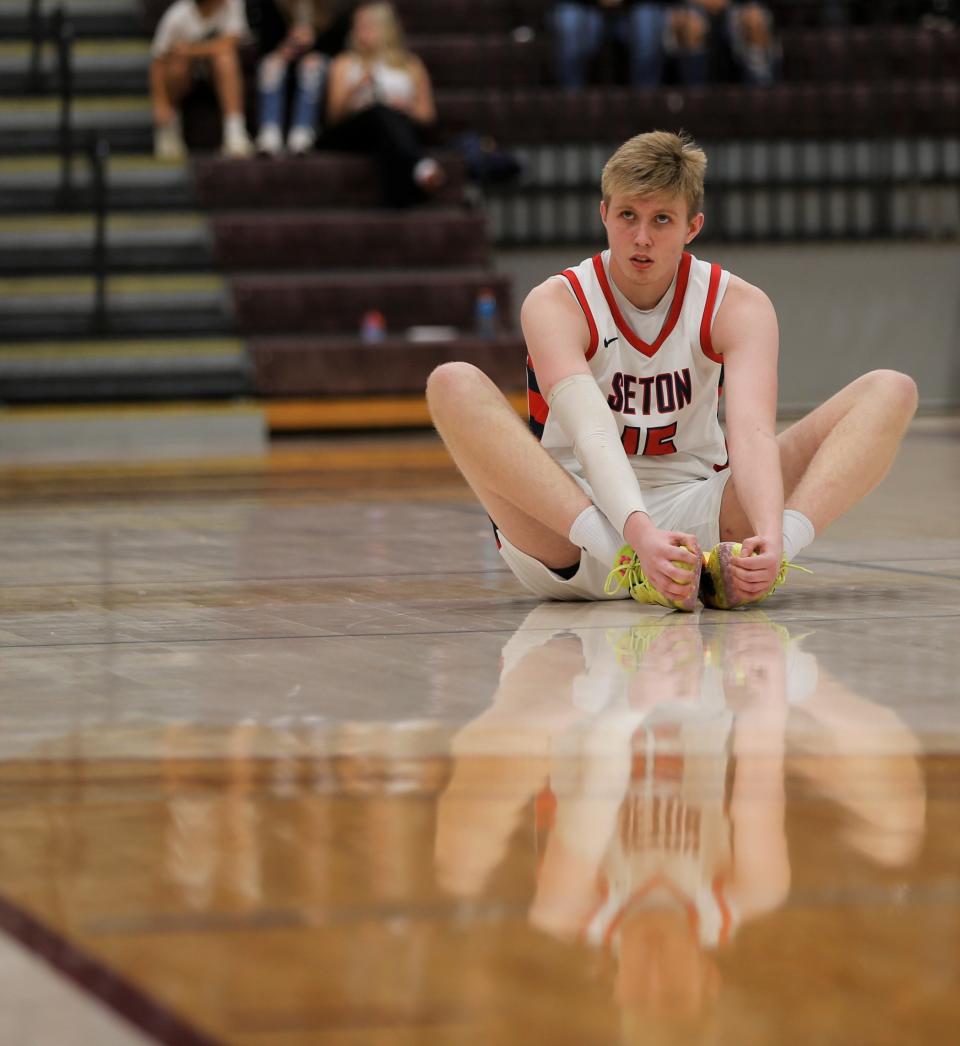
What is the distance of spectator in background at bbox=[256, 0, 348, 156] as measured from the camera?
9.70 meters

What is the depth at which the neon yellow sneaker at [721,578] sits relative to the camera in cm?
285

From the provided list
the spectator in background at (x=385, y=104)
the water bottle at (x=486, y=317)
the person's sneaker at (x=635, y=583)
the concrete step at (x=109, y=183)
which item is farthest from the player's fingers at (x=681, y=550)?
the concrete step at (x=109, y=183)

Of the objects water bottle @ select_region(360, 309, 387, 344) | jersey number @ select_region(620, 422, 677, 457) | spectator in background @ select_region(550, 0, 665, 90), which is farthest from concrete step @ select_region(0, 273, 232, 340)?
jersey number @ select_region(620, 422, 677, 457)

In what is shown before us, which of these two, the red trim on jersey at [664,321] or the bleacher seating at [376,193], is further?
the bleacher seating at [376,193]

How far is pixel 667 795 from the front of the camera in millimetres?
1711

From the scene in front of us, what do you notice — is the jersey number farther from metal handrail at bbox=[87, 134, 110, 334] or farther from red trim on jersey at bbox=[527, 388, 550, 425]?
metal handrail at bbox=[87, 134, 110, 334]

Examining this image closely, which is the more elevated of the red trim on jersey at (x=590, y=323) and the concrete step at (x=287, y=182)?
the red trim on jersey at (x=590, y=323)

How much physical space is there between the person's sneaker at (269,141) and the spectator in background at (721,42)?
2.25 m

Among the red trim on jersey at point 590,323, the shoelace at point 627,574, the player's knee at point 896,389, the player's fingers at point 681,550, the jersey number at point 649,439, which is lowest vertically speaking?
the shoelace at point 627,574

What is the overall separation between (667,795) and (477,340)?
24.5 ft

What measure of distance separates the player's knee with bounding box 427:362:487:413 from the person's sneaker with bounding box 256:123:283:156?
690 cm

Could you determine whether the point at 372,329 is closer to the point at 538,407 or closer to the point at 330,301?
the point at 330,301

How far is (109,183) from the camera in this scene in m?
9.98

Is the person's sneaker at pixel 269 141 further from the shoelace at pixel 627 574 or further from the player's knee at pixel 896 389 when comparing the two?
the shoelace at pixel 627 574
